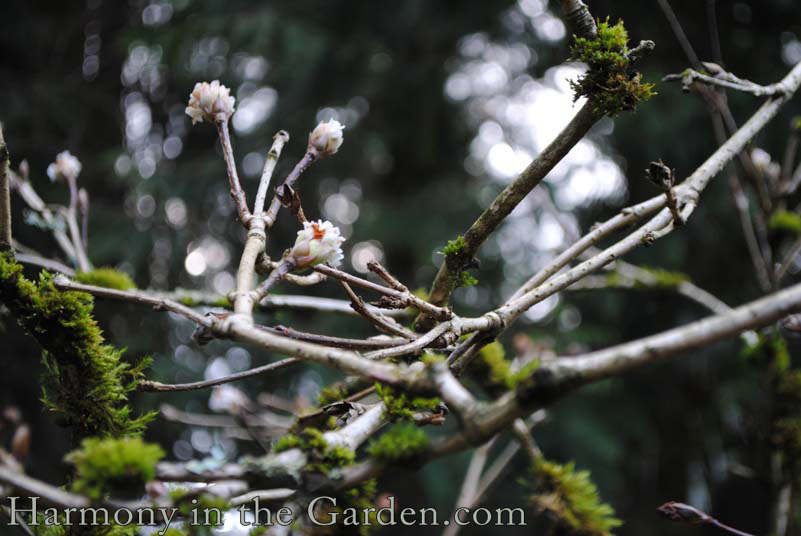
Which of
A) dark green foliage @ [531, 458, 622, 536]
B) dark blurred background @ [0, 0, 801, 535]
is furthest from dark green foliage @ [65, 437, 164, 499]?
dark blurred background @ [0, 0, 801, 535]

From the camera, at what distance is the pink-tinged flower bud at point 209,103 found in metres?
0.71

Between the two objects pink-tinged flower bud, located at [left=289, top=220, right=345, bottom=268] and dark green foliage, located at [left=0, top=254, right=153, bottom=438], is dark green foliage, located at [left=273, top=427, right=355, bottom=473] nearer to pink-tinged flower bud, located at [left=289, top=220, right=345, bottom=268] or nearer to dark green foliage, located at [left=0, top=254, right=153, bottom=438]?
pink-tinged flower bud, located at [left=289, top=220, right=345, bottom=268]

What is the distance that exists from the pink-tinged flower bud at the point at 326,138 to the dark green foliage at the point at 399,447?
40cm

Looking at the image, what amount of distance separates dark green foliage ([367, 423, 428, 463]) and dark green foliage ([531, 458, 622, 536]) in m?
0.48

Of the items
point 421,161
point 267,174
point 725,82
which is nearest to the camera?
point 267,174

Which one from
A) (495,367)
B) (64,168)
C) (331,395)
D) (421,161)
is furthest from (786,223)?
(421,161)

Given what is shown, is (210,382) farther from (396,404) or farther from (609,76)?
(609,76)

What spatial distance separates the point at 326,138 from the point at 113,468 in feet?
1.49

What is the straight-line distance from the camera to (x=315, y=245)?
57cm

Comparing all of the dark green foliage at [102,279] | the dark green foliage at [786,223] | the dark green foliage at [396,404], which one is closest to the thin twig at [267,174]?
the dark green foliage at [396,404]

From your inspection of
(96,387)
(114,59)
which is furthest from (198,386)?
(114,59)

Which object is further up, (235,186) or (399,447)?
(235,186)

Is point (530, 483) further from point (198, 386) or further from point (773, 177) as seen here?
point (773, 177)

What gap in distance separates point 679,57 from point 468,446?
360cm
